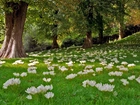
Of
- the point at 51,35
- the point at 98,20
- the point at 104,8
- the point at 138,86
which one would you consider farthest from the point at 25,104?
the point at 51,35

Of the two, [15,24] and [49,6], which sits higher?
[49,6]

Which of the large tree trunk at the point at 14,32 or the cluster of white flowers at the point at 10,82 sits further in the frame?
the large tree trunk at the point at 14,32

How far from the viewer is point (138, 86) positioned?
5.96 meters

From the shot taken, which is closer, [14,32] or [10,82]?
[10,82]

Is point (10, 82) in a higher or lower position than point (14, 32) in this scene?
lower

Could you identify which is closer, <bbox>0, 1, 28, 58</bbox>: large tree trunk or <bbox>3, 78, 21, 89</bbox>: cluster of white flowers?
<bbox>3, 78, 21, 89</bbox>: cluster of white flowers

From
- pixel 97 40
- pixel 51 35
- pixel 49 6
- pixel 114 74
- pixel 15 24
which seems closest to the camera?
pixel 114 74

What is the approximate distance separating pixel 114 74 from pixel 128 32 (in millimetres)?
38022

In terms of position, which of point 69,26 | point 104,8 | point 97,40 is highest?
point 104,8

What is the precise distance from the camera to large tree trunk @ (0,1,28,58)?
52.4ft

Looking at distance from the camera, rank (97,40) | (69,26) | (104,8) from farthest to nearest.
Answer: (97,40)
(69,26)
(104,8)

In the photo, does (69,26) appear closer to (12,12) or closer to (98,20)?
(98,20)

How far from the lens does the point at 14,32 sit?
16203mm

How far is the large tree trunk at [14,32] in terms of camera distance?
1598 centimetres
